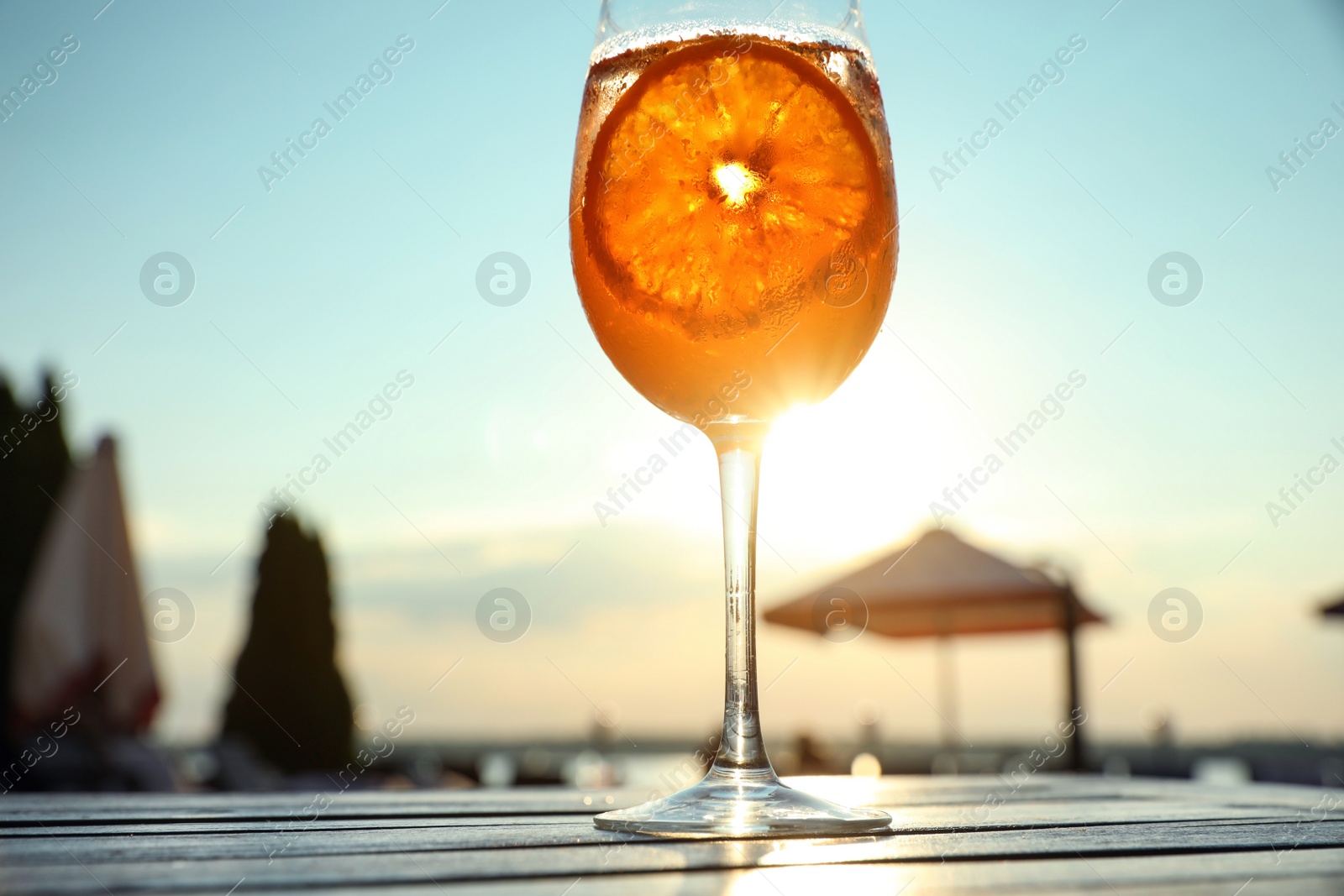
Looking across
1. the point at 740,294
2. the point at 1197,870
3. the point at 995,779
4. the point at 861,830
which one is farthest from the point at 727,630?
the point at 995,779

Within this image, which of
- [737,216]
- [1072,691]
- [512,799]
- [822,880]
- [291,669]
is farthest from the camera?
[291,669]

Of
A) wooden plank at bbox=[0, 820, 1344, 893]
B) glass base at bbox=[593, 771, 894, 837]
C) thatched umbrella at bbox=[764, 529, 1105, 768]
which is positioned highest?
thatched umbrella at bbox=[764, 529, 1105, 768]

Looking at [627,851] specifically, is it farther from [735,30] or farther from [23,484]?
[23,484]

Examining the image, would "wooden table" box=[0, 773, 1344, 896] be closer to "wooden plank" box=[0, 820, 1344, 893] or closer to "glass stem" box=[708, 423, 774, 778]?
"wooden plank" box=[0, 820, 1344, 893]

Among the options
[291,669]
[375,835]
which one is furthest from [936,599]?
[375,835]

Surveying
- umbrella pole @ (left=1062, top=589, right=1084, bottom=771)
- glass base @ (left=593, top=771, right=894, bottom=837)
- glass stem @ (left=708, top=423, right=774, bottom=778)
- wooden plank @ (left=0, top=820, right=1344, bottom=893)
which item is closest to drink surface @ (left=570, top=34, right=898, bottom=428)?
glass stem @ (left=708, top=423, right=774, bottom=778)

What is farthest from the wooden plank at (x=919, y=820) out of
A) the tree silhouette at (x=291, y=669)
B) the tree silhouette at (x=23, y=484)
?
the tree silhouette at (x=291, y=669)

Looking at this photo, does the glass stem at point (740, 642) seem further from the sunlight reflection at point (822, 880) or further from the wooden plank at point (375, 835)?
Result: the sunlight reflection at point (822, 880)
